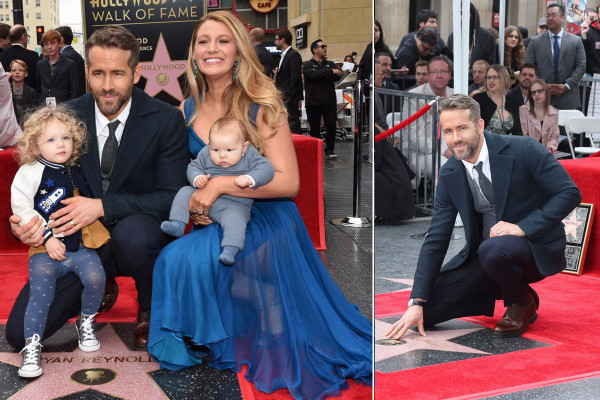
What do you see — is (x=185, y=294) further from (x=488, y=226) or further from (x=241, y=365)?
(x=488, y=226)

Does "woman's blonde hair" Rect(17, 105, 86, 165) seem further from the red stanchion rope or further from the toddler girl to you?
the red stanchion rope

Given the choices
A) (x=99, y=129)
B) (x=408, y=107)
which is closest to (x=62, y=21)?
(x=99, y=129)

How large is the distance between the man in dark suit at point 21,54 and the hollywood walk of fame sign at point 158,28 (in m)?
1.68

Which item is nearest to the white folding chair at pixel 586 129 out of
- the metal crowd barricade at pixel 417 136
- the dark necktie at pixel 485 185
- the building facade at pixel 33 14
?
the dark necktie at pixel 485 185

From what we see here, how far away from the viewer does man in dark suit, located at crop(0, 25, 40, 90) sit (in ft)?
14.1

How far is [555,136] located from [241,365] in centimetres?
110

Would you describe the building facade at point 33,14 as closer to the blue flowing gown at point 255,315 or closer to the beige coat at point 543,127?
the blue flowing gown at point 255,315

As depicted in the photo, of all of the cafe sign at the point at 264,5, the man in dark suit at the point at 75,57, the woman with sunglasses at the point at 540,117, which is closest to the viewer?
the woman with sunglasses at the point at 540,117

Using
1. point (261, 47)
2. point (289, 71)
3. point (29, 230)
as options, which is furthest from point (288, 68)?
point (29, 230)

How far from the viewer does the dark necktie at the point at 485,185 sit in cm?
146

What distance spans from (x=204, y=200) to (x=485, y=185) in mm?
921

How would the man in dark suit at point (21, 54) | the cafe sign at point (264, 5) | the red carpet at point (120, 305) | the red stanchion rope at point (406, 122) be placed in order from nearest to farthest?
the red stanchion rope at point (406, 122)
the red carpet at point (120, 305)
the cafe sign at point (264, 5)
the man in dark suit at point (21, 54)

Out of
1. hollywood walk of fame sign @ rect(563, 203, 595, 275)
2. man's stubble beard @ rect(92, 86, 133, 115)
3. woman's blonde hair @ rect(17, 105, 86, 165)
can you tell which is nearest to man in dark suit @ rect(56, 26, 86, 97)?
man's stubble beard @ rect(92, 86, 133, 115)

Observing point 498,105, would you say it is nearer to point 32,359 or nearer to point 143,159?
point 143,159
